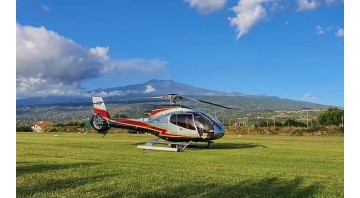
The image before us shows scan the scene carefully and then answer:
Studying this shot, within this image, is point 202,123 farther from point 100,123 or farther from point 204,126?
point 100,123

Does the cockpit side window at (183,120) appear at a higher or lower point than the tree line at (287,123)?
higher

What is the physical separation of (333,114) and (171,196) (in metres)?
69.7

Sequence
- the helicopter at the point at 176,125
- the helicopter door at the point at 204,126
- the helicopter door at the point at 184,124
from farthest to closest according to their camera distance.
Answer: the helicopter door at the point at 184,124, the helicopter at the point at 176,125, the helicopter door at the point at 204,126

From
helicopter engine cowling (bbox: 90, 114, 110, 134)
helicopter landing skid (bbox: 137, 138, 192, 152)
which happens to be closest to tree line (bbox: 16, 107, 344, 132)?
helicopter engine cowling (bbox: 90, 114, 110, 134)

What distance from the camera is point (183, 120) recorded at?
20.5 metres

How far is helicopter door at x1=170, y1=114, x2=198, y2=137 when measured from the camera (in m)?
20.2

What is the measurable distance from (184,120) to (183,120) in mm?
53

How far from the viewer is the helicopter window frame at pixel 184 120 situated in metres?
20.2

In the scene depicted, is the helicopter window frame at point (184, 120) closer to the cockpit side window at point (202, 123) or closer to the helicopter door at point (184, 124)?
the helicopter door at point (184, 124)

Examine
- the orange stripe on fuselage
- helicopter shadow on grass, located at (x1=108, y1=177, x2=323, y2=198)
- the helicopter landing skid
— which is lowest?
the helicopter landing skid

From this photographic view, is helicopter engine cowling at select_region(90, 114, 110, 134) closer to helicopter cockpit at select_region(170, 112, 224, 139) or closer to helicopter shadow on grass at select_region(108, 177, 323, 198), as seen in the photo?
helicopter cockpit at select_region(170, 112, 224, 139)

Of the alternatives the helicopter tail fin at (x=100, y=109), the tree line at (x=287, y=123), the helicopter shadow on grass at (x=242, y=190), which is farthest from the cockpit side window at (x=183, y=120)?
the tree line at (x=287, y=123)
